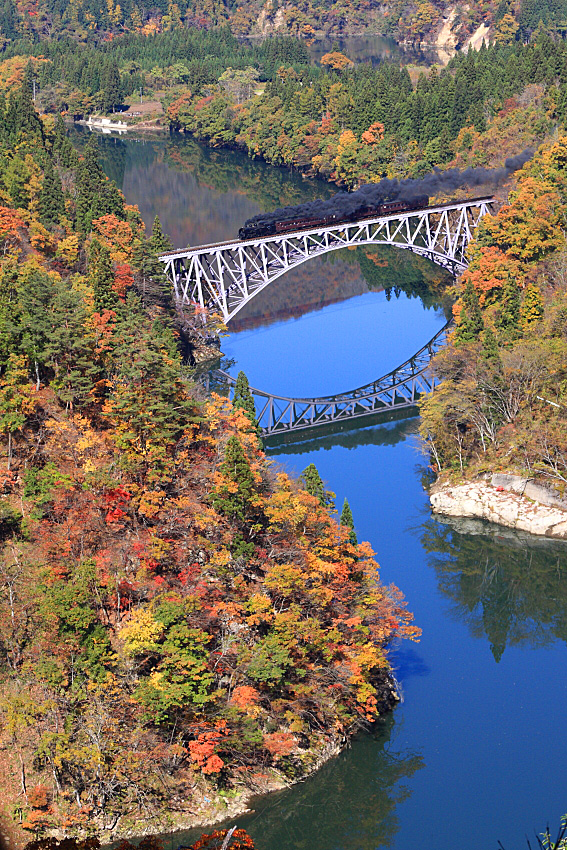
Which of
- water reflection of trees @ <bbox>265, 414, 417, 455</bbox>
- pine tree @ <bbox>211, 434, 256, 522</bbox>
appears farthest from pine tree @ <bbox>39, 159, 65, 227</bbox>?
pine tree @ <bbox>211, 434, 256, 522</bbox>

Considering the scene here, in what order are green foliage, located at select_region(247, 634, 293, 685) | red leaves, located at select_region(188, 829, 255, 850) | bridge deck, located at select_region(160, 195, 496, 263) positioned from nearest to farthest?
red leaves, located at select_region(188, 829, 255, 850), green foliage, located at select_region(247, 634, 293, 685), bridge deck, located at select_region(160, 195, 496, 263)

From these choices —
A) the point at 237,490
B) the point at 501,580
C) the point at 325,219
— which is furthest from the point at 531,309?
the point at 237,490

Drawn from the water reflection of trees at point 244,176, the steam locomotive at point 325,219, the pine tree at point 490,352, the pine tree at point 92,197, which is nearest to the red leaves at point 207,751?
the pine tree at point 490,352

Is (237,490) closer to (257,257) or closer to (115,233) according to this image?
(115,233)

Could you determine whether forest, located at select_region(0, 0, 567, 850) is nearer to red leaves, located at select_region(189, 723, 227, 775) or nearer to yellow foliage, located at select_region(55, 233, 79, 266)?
red leaves, located at select_region(189, 723, 227, 775)

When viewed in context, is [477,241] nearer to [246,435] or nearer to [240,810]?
[246,435]

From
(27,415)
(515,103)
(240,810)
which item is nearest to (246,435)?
(27,415)
